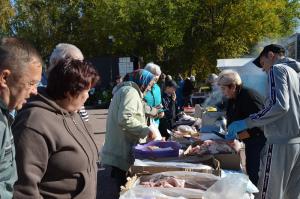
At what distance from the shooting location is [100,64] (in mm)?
27672

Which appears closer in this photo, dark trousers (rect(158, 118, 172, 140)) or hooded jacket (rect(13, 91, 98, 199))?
hooded jacket (rect(13, 91, 98, 199))

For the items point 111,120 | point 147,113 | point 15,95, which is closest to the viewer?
point 15,95

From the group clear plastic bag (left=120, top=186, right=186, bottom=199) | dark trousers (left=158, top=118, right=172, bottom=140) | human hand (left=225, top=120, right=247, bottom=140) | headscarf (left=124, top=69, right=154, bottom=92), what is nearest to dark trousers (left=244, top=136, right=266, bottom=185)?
human hand (left=225, top=120, right=247, bottom=140)

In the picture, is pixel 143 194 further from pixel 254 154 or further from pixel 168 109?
pixel 168 109

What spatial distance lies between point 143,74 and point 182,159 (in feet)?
3.30

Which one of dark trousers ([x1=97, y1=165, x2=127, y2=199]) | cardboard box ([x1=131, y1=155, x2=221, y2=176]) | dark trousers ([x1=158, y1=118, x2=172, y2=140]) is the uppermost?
cardboard box ([x1=131, y1=155, x2=221, y2=176])

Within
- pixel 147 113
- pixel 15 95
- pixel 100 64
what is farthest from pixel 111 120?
pixel 100 64

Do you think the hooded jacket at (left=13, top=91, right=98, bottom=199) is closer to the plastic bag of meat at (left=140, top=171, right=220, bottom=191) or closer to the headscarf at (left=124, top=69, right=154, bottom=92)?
the plastic bag of meat at (left=140, top=171, right=220, bottom=191)

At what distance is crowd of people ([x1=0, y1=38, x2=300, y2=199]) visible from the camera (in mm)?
1894

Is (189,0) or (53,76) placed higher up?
(189,0)

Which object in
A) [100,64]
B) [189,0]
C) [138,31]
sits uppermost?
[189,0]

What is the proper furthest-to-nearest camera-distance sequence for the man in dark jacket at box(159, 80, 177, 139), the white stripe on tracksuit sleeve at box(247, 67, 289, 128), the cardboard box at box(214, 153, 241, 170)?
the man in dark jacket at box(159, 80, 177, 139) → the cardboard box at box(214, 153, 241, 170) → the white stripe on tracksuit sleeve at box(247, 67, 289, 128)

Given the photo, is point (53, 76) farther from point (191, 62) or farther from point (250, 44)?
point (250, 44)

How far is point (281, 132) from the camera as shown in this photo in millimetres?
3656
